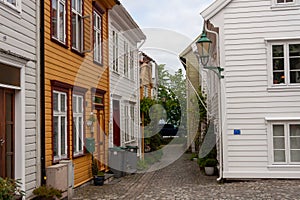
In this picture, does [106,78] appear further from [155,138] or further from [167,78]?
[155,138]

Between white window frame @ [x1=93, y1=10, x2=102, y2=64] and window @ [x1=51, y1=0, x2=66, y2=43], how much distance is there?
2.74m

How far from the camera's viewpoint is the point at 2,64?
24.2 feet

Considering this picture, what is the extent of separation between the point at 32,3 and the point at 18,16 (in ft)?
2.83

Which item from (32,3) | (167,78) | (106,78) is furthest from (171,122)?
(32,3)

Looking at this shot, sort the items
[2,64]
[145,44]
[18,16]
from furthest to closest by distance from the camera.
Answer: [145,44] → [18,16] → [2,64]

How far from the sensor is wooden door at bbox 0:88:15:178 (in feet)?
24.8

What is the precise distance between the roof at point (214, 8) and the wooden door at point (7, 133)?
6.82 meters

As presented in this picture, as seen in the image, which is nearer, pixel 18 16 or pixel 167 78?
pixel 18 16

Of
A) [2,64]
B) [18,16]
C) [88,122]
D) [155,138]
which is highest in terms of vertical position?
[18,16]

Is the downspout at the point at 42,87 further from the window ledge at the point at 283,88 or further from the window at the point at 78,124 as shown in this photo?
the window ledge at the point at 283,88

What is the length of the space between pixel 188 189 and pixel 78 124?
346 cm

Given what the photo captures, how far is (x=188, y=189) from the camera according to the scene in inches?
448

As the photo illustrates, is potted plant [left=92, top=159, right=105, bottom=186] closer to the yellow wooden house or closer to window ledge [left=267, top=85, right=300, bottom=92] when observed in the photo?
the yellow wooden house

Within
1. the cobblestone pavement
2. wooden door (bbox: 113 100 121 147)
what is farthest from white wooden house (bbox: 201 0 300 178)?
wooden door (bbox: 113 100 121 147)
